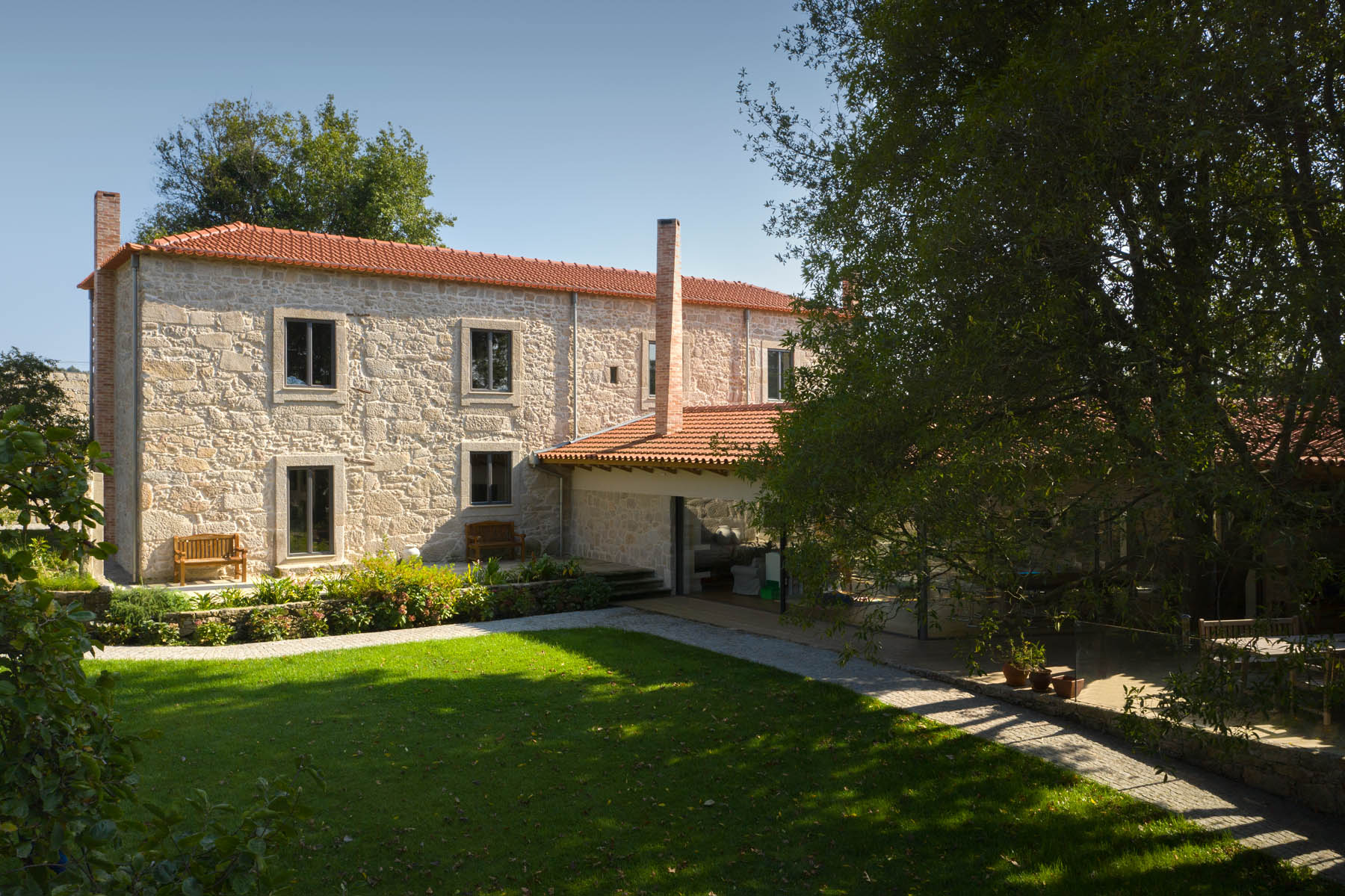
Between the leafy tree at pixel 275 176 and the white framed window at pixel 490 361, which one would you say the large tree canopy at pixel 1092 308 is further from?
the leafy tree at pixel 275 176

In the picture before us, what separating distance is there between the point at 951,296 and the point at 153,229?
29.0 metres

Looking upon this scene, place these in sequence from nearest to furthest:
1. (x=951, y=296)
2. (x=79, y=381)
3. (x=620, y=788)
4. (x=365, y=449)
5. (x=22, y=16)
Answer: (x=951, y=296), (x=620, y=788), (x=22, y=16), (x=365, y=449), (x=79, y=381)

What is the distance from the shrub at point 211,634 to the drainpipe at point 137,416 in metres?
3.42

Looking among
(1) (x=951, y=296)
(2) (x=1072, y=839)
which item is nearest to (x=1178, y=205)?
(1) (x=951, y=296)

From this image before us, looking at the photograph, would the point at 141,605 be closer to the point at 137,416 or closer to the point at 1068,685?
the point at 137,416

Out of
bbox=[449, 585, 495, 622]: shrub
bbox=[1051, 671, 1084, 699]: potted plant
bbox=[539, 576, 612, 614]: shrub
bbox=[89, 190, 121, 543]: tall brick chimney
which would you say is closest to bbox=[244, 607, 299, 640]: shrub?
bbox=[449, 585, 495, 622]: shrub

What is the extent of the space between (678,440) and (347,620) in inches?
269

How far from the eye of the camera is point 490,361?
18.5 metres

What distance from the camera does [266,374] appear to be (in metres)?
16.0

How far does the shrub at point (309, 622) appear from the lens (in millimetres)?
12977

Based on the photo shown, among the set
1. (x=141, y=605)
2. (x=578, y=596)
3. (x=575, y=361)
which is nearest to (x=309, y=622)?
(x=141, y=605)

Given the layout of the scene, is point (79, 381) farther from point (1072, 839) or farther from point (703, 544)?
point (1072, 839)

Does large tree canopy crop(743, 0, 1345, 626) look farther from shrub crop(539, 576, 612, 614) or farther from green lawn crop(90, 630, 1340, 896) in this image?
shrub crop(539, 576, 612, 614)

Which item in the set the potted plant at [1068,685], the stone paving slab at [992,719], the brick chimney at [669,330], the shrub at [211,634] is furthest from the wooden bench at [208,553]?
the potted plant at [1068,685]
